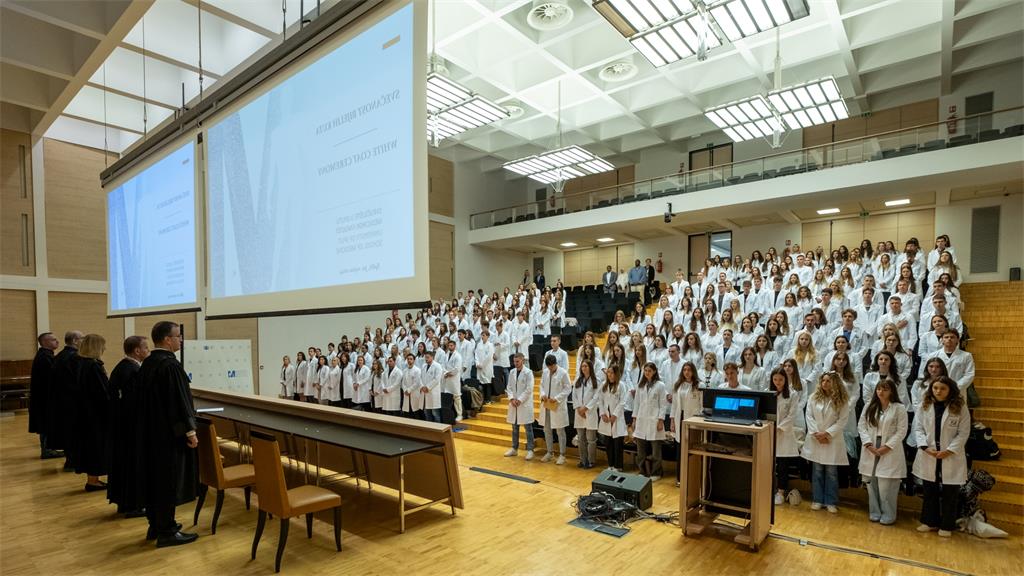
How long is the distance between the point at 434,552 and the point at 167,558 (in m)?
1.95

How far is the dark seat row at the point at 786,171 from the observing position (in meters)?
9.52

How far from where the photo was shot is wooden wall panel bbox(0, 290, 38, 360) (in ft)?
34.9

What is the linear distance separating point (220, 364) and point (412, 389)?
583 centimetres

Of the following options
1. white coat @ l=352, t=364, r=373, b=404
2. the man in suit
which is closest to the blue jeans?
white coat @ l=352, t=364, r=373, b=404

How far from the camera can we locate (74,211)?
38.4 feet

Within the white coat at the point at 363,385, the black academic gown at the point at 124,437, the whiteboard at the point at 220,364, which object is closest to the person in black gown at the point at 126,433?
the black academic gown at the point at 124,437

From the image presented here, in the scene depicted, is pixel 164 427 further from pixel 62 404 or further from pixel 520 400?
pixel 520 400

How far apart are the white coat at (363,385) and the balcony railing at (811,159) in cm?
844

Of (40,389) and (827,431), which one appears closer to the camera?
(827,431)

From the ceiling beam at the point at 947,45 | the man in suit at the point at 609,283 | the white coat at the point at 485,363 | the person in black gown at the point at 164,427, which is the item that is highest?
the ceiling beam at the point at 947,45

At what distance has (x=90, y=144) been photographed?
11.7 meters

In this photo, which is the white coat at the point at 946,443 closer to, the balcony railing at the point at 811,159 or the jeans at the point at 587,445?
the jeans at the point at 587,445

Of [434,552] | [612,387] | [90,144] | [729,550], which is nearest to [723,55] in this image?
[612,387]

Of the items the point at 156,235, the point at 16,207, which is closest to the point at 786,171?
the point at 156,235
